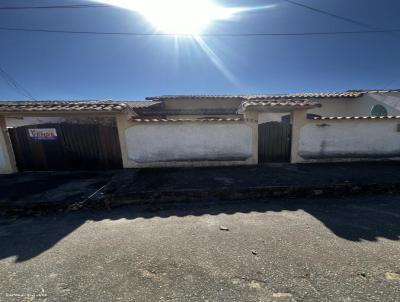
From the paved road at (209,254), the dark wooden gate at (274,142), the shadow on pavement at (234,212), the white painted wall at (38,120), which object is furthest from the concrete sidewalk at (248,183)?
the white painted wall at (38,120)

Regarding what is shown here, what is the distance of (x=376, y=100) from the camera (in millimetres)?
11430

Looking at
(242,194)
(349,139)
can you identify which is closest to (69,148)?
(242,194)

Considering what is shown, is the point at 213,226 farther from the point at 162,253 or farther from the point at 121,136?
the point at 121,136

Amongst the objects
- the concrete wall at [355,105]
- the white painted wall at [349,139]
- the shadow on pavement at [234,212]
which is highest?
the concrete wall at [355,105]

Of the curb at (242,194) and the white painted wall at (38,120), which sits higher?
the white painted wall at (38,120)

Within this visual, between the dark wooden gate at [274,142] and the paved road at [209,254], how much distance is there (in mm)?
3424

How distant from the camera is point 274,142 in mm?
7820

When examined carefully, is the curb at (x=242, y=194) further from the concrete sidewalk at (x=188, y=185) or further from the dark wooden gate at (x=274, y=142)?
the dark wooden gate at (x=274, y=142)

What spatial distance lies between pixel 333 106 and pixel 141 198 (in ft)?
44.3

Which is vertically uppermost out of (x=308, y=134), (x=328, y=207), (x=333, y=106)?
(x=333, y=106)

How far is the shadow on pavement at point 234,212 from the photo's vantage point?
347 centimetres

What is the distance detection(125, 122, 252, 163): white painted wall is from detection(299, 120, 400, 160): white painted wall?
2.41 meters

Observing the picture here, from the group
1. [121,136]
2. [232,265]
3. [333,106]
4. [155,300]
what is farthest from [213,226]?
[333,106]

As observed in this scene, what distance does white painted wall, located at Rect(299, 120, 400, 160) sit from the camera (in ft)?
24.7
